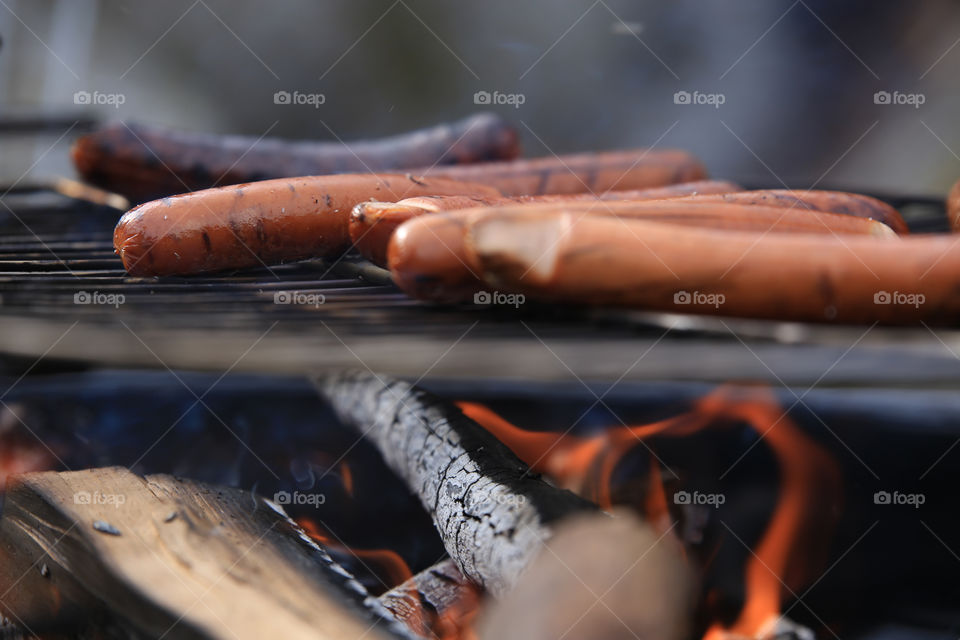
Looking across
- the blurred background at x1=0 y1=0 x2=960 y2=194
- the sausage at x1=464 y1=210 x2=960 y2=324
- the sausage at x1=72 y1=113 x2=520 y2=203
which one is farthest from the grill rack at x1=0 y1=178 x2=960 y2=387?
the blurred background at x1=0 y1=0 x2=960 y2=194

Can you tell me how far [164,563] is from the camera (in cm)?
99

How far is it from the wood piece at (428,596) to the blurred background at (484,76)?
95.8 inches

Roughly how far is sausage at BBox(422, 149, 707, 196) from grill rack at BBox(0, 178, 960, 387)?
55cm

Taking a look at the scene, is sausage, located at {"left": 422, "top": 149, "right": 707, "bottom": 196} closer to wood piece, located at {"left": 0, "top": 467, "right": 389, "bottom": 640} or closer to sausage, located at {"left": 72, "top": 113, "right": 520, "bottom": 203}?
sausage, located at {"left": 72, "top": 113, "right": 520, "bottom": 203}

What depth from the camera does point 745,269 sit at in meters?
0.93

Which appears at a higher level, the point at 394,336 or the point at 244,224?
the point at 244,224

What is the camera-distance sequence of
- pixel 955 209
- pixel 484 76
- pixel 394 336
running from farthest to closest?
1. pixel 484 76
2. pixel 955 209
3. pixel 394 336

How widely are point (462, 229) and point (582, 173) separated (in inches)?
42.4

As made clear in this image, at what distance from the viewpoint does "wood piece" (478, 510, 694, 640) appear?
0.90 m

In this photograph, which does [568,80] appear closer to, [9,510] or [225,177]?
[225,177]

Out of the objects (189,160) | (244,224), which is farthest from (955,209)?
(189,160)

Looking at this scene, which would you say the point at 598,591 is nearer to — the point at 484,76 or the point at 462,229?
the point at 462,229

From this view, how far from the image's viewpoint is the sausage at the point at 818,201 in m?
1.31

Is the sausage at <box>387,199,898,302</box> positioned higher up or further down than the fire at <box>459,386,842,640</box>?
higher up
